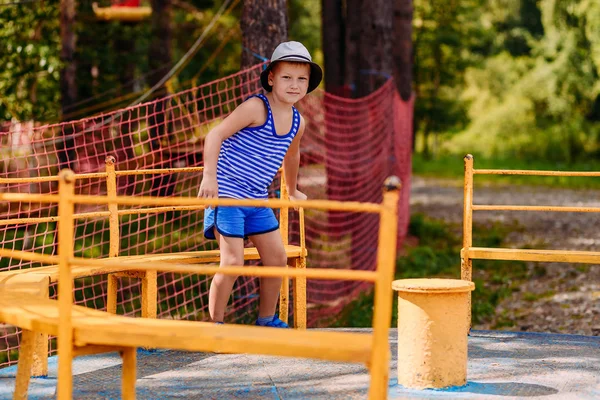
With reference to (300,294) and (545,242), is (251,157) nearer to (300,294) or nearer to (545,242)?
(300,294)

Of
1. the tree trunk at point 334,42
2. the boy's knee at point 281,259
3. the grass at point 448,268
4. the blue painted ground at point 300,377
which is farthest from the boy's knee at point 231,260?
the tree trunk at point 334,42

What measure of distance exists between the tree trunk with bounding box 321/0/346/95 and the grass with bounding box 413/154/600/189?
12.6 meters

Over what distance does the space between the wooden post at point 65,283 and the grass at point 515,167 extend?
23.1 meters

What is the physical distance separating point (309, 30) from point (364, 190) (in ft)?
74.0

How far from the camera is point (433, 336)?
5148 millimetres

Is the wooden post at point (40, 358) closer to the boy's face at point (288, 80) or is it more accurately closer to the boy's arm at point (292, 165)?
the boy's arm at point (292, 165)

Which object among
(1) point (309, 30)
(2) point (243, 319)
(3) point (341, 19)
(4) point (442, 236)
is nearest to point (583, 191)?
(4) point (442, 236)

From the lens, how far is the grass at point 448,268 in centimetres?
1098

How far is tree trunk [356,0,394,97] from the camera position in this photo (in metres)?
13.4

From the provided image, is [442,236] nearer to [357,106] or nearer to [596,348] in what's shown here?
[357,106]

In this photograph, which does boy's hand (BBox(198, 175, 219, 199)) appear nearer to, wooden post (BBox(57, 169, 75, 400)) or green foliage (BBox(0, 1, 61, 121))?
wooden post (BBox(57, 169, 75, 400))

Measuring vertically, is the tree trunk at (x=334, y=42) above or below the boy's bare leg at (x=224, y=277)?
above

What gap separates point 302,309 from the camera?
258 inches

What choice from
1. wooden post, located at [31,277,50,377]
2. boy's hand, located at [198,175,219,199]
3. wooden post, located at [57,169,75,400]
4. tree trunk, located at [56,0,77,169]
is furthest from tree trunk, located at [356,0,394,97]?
wooden post, located at [57,169,75,400]
